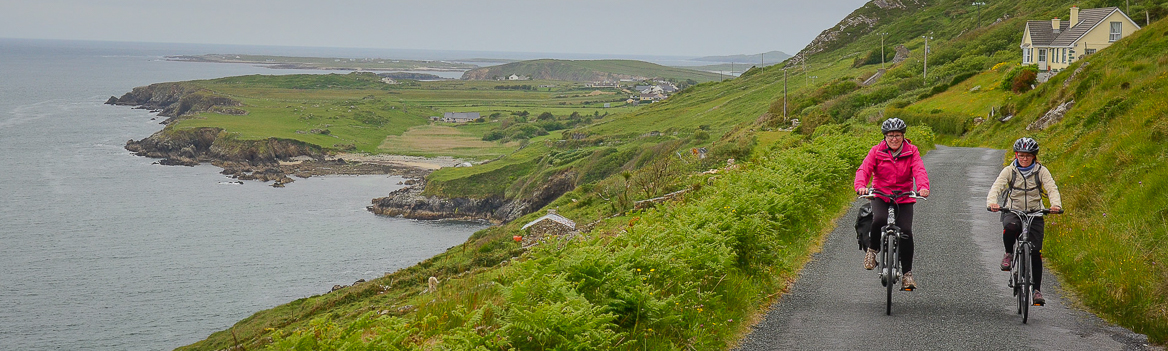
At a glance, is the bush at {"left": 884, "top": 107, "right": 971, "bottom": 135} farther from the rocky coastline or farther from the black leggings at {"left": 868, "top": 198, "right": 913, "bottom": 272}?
the rocky coastline

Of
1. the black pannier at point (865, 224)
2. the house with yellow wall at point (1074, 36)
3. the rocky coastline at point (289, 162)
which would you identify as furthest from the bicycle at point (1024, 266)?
the rocky coastline at point (289, 162)

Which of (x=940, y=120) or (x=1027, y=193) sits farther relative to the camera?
(x=940, y=120)

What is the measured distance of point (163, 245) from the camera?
77.8 meters

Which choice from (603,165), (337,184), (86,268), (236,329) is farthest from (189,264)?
(337,184)

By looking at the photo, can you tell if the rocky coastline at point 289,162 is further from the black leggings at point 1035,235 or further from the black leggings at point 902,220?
the black leggings at point 1035,235

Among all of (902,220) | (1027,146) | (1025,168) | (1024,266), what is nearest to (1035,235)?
(1024,266)

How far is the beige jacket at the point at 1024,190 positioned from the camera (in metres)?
10.3

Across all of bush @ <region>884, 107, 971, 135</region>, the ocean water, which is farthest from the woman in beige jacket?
the ocean water

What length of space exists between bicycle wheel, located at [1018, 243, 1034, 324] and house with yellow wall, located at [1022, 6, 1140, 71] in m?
66.6

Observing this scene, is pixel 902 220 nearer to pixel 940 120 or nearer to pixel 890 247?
pixel 890 247

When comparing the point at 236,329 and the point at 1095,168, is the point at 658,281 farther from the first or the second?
the point at 236,329

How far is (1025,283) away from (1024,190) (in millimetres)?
1185

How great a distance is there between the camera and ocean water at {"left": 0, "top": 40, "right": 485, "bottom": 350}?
175 feet

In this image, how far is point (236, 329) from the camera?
4178 cm
